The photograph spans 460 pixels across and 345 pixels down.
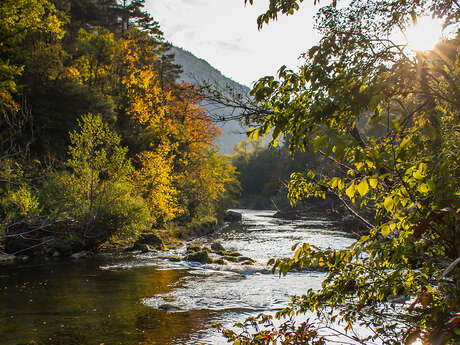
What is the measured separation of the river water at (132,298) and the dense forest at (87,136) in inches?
86.6

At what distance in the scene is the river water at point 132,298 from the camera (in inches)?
364

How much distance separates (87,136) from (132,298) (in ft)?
37.1

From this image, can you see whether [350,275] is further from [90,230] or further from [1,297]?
[90,230]

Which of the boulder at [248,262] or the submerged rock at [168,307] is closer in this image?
the submerged rock at [168,307]

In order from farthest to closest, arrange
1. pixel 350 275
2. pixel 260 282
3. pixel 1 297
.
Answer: pixel 260 282 → pixel 1 297 → pixel 350 275

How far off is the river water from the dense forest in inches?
86.6

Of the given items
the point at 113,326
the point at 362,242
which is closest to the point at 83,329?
the point at 113,326

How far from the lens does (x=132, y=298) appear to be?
40.9 feet

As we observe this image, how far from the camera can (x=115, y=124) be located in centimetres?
3181

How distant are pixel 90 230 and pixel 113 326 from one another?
1155 cm

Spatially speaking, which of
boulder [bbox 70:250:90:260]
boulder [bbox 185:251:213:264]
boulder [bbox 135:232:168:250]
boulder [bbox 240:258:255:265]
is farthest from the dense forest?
boulder [bbox 240:258:255:265]

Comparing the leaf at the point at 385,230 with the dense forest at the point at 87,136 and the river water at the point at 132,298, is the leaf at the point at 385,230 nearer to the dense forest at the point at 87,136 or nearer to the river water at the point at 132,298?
the dense forest at the point at 87,136

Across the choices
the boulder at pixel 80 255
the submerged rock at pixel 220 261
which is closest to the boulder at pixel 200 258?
the submerged rock at pixel 220 261

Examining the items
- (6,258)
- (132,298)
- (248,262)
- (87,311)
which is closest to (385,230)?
(87,311)
